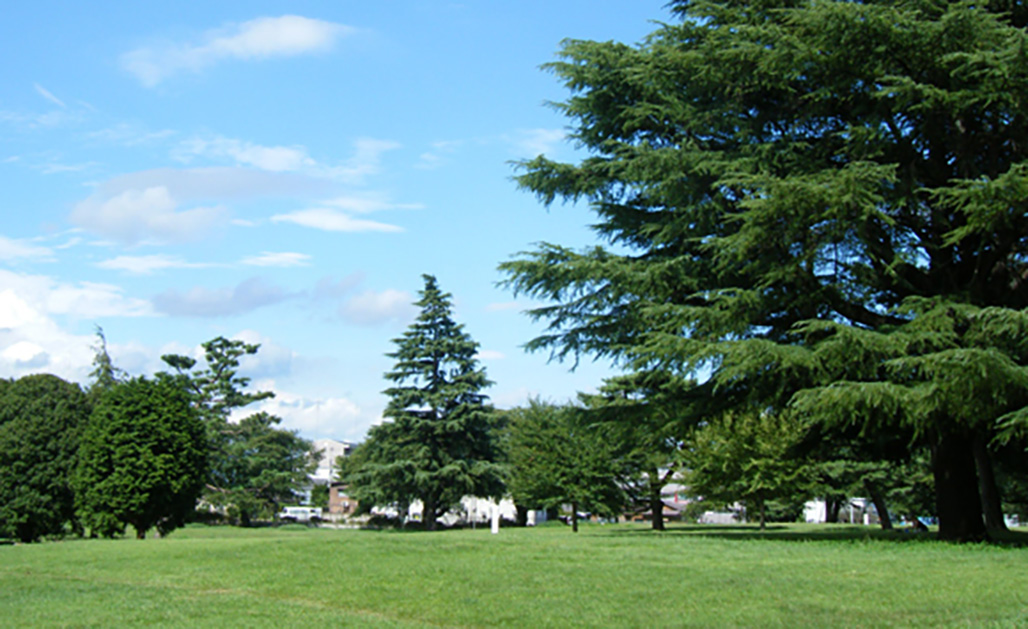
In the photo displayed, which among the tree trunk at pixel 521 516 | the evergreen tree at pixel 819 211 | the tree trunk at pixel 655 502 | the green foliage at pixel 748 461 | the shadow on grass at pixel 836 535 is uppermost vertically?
the evergreen tree at pixel 819 211

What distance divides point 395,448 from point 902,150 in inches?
1411

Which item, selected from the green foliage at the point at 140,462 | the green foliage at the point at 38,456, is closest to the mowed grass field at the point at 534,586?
the green foliage at the point at 140,462

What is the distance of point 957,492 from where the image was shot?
55.3 ft

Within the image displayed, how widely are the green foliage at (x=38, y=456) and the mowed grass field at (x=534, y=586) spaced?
59.5 ft

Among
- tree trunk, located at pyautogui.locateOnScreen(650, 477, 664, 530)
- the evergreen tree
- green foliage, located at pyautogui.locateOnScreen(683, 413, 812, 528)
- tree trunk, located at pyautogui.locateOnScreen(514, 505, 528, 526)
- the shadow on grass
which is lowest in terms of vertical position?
tree trunk, located at pyautogui.locateOnScreen(514, 505, 528, 526)

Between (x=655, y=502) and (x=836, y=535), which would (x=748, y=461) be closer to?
(x=655, y=502)

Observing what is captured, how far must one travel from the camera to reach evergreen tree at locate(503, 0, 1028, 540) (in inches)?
537

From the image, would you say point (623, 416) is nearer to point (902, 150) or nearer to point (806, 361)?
point (806, 361)

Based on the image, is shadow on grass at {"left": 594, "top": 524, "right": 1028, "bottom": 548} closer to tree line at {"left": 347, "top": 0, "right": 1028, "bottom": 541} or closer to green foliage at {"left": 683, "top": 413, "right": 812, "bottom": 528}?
tree line at {"left": 347, "top": 0, "right": 1028, "bottom": 541}

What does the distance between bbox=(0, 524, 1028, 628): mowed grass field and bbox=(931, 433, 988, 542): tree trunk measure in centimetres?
127

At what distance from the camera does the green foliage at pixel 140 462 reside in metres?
26.8

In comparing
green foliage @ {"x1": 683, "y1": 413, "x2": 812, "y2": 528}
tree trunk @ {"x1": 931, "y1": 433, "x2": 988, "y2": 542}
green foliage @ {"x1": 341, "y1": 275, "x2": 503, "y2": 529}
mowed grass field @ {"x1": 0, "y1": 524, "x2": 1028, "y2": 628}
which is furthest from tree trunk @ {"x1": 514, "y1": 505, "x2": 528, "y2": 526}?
mowed grass field @ {"x1": 0, "y1": 524, "x2": 1028, "y2": 628}

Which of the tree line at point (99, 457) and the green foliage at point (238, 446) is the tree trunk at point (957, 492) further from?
the green foliage at point (238, 446)

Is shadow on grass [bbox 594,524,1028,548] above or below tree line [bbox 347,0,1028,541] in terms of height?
below
